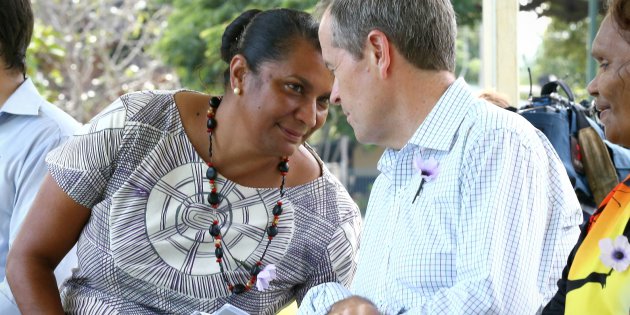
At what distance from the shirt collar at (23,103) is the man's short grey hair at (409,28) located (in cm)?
134

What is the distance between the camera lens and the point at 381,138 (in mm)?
1823

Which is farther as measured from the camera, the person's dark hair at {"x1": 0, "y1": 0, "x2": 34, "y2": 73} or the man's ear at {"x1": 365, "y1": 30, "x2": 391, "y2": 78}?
the person's dark hair at {"x1": 0, "y1": 0, "x2": 34, "y2": 73}

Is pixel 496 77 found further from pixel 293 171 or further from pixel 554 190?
pixel 554 190

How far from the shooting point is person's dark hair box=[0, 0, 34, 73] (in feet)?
9.02

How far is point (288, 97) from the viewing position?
2.36 m

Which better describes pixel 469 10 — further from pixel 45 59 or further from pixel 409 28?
pixel 409 28

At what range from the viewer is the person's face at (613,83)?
1519 millimetres

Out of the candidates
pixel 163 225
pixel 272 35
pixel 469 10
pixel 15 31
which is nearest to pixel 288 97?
pixel 272 35

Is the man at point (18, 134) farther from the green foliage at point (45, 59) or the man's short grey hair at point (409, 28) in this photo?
the green foliage at point (45, 59)

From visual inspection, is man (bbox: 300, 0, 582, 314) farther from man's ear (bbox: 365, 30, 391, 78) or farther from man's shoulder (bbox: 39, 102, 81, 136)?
man's shoulder (bbox: 39, 102, 81, 136)

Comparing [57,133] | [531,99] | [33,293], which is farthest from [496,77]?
[33,293]

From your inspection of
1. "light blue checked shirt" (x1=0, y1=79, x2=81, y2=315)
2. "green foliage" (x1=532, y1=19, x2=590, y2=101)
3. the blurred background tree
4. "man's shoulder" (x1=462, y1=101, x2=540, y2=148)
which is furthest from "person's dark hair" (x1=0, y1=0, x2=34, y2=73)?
"green foliage" (x1=532, y1=19, x2=590, y2=101)

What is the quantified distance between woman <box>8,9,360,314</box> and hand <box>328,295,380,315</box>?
2.37ft

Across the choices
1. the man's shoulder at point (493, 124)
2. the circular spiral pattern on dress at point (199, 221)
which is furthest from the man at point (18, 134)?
the man's shoulder at point (493, 124)
